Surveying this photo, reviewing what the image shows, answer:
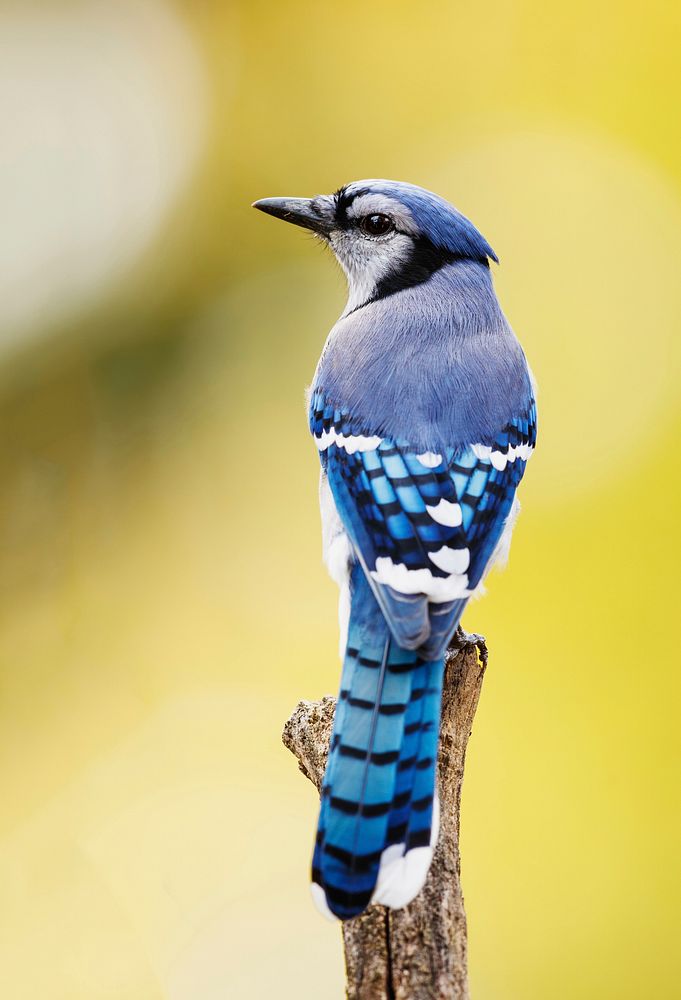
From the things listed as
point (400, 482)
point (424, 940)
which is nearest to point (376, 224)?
point (400, 482)

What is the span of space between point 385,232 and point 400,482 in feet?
1.81

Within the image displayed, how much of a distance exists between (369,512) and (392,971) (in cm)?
58

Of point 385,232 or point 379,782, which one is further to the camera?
point 385,232

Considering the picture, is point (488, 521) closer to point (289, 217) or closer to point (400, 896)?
point (400, 896)

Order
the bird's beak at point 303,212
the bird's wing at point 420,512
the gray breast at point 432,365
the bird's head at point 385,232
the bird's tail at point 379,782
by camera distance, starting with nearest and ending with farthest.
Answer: the bird's tail at point 379,782, the bird's wing at point 420,512, the gray breast at point 432,365, the bird's head at point 385,232, the bird's beak at point 303,212

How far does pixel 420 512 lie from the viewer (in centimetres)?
138

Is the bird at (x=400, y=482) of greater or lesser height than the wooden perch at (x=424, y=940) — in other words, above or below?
above

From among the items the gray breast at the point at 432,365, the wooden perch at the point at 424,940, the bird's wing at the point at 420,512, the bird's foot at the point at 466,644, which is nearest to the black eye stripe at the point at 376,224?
the gray breast at the point at 432,365

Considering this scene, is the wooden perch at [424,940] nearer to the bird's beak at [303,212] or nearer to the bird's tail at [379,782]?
the bird's tail at [379,782]

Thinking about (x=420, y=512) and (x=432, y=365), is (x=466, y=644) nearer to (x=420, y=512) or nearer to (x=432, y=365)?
(x=420, y=512)

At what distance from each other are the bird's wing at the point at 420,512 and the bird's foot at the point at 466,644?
0.19 metres

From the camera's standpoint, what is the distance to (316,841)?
1184 millimetres

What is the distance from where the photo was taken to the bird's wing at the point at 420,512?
1308mm

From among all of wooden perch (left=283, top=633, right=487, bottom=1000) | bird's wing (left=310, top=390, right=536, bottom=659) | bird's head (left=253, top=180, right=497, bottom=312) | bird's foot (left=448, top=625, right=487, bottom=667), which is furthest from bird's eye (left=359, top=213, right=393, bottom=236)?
wooden perch (left=283, top=633, right=487, bottom=1000)
